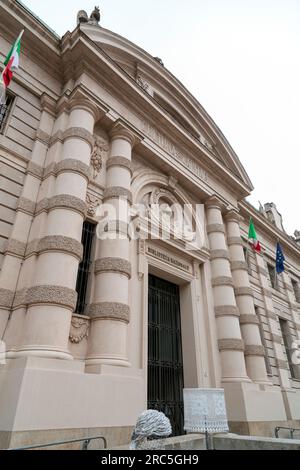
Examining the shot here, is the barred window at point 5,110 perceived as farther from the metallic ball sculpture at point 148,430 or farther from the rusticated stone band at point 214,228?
the rusticated stone band at point 214,228

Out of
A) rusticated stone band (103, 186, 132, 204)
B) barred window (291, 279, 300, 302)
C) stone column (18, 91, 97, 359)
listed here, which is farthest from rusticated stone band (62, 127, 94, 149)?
barred window (291, 279, 300, 302)

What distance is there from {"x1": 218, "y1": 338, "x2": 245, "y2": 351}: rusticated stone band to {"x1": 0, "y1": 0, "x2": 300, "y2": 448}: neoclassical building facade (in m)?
0.04

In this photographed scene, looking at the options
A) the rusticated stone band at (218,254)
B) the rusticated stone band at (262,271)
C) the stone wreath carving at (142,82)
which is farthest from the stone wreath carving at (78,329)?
the rusticated stone band at (262,271)

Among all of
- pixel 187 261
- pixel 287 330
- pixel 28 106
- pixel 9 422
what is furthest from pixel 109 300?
pixel 287 330

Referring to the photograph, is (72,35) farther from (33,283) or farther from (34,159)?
(33,283)

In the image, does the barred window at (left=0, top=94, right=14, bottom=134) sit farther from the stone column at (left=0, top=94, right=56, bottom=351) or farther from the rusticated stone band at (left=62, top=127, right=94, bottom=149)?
the rusticated stone band at (left=62, top=127, right=94, bottom=149)

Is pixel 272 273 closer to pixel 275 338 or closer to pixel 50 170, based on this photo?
pixel 275 338

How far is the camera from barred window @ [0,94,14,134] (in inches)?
292

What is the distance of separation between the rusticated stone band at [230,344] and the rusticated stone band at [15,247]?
704cm

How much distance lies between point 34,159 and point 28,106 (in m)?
1.77

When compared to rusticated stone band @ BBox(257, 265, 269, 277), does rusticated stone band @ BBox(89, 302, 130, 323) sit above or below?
below

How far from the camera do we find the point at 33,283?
5.93 m

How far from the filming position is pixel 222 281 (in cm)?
1100

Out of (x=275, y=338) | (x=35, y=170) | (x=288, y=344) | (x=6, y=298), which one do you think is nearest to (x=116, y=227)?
(x=35, y=170)
